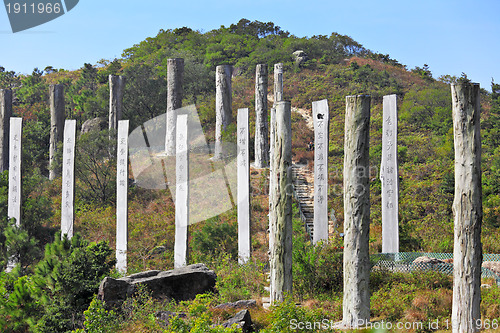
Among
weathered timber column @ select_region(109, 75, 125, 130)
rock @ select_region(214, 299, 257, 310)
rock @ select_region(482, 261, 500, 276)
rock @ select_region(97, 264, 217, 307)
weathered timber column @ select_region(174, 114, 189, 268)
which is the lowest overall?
rock @ select_region(214, 299, 257, 310)

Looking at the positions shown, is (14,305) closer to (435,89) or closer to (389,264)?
(389,264)

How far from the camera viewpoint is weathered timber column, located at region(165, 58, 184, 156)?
1964 centimetres

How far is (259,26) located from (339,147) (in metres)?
30.0

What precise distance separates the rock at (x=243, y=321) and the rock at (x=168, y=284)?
2.22m

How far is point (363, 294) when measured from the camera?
23.3ft

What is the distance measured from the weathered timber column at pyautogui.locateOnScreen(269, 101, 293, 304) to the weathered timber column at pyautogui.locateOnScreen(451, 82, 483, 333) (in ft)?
8.62

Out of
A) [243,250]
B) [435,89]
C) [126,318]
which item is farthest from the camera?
[435,89]

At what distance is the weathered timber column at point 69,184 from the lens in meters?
12.6

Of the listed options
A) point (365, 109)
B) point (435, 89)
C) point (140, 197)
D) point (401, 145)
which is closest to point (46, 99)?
point (140, 197)

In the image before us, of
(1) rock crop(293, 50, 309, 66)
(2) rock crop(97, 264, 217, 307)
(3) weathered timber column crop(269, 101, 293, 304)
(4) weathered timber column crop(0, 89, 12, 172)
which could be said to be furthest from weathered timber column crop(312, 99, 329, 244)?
(1) rock crop(293, 50, 309, 66)

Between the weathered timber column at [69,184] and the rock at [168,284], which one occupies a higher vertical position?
the weathered timber column at [69,184]

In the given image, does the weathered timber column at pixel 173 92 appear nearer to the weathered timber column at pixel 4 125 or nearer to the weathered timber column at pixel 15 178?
the weathered timber column at pixel 4 125

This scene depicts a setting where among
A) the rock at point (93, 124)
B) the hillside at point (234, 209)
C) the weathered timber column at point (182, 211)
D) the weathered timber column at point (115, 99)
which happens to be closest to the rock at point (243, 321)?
the hillside at point (234, 209)

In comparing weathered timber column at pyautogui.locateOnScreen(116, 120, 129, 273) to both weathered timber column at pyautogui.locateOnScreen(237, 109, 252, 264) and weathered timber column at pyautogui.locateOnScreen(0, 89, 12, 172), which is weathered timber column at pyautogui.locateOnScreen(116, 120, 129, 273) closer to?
weathered timber column at pyautogui.locateOnScreen(237, 109, 252, 264)
